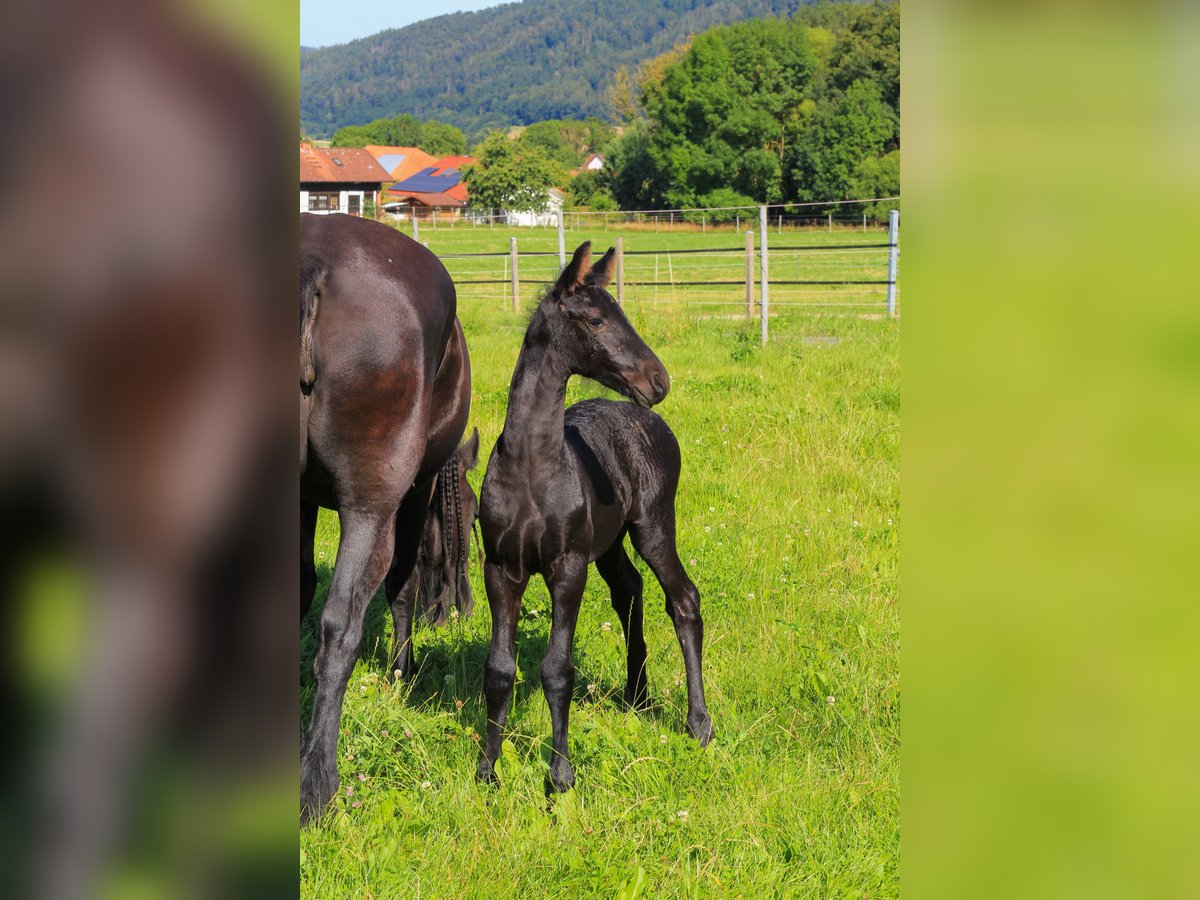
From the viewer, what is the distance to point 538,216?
8106 cm

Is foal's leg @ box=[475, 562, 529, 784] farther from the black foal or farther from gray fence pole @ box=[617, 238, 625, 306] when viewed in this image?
gray fence pole @ box=[617, 238, 625, 306]

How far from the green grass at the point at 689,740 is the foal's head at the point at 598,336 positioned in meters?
0.43

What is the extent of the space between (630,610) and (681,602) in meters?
0.33

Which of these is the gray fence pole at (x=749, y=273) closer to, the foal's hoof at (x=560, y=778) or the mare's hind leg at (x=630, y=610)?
the mare's hind leg at (x=630, y=610)

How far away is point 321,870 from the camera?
117 inches

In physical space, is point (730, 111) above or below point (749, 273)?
above

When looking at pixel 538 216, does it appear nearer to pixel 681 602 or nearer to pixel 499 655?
pixel 681 602

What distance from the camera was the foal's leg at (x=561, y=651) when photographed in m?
3.91

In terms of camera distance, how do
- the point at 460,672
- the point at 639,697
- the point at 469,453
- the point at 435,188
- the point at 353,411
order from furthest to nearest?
the point at 435,188, the point at 469,453, the point at 460,672, the point at 639,697, the point at 353,411

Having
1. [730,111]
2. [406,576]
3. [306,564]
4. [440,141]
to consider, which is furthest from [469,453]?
[440,141]
